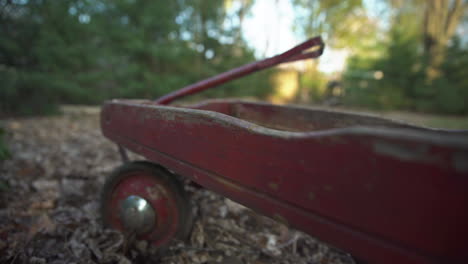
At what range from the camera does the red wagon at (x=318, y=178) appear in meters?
0.46

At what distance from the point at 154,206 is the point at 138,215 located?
0.08 meters

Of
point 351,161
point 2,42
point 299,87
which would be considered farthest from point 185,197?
point 299,87

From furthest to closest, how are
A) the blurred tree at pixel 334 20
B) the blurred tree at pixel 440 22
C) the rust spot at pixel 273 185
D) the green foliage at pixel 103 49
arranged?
the blurred tree at pixel 334 20 < the blurred tree at pixel 440 22 < the green foliage at pixel 103 49 < the rust spot at pixel 273 185

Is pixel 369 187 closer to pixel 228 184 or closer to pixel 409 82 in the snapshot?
pixel 228 184

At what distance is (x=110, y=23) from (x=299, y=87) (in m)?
8.69

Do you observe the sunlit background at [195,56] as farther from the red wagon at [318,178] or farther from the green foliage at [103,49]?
the red wagon at [318,178]

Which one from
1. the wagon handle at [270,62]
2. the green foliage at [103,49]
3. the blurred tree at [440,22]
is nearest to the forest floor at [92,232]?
the wagon handle at [270,62]

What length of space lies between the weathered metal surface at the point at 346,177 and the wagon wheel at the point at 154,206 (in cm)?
22

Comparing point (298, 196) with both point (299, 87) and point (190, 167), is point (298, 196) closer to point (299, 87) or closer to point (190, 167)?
point (190, 167)

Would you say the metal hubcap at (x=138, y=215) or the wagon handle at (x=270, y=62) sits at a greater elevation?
the wagon handle at (x=270, y=62)

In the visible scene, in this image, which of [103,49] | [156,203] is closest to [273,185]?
[156,203]

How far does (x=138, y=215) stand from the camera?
1.08 meters

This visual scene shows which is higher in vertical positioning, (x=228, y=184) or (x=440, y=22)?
(x=440, y=22)

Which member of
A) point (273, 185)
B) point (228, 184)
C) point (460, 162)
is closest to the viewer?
point (460, 162)
